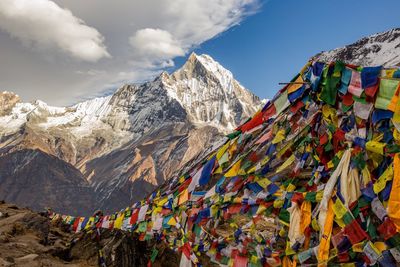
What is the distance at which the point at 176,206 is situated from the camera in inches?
384

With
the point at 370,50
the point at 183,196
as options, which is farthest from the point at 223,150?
the point at 370,50

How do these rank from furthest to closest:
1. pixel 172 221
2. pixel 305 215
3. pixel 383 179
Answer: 1. pixel 172 221
2. pixel 305 215
3. pixel 383 179

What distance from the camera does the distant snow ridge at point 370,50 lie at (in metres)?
126

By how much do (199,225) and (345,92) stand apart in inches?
215

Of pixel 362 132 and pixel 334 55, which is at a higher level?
pixel 334 55

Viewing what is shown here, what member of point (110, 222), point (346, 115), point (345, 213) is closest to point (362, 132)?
point (346, 115)

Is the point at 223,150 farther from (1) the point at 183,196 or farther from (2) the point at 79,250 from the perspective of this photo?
(2) the point at 79,250

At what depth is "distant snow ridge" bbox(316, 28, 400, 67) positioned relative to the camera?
Result: 412ft

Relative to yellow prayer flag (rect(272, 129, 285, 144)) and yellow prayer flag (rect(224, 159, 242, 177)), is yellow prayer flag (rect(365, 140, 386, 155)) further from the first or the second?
yellow prayer flag (rect(224, 159, 242, 177))

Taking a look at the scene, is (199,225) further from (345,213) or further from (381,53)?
(381,53)

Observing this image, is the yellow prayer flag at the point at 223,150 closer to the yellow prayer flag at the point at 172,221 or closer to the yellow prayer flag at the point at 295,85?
the yellow prayer flag at the point at 295,85

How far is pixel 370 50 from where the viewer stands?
135 metres

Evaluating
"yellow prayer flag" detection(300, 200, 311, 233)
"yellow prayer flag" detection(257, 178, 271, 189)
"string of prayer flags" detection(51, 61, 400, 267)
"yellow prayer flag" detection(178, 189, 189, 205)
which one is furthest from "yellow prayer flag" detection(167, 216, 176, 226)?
"yellow prayer flag" detection(300, 200, 311, 233)

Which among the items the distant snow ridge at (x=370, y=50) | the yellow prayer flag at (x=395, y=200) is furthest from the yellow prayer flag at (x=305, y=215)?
the distant snow ridge at (x=370, y=50)
